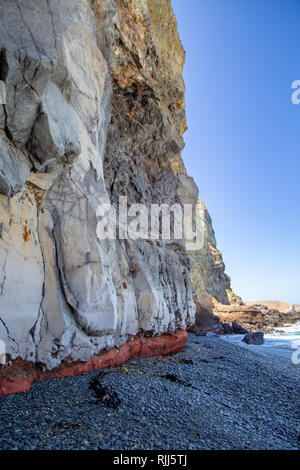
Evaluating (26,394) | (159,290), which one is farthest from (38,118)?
(159,290)

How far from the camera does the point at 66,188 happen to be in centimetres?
545

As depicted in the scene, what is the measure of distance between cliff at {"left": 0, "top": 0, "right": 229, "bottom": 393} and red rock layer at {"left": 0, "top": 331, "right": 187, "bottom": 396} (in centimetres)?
3

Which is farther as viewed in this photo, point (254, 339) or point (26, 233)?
point (254, 339)

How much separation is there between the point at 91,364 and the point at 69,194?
389cm

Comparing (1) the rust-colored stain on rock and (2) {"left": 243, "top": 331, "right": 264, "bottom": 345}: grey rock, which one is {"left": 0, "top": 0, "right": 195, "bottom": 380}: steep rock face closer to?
(1) the rust-colored stain on rock

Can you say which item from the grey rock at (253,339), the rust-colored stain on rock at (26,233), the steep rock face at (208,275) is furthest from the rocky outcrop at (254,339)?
the rust-colored stain on rock at (26,233)

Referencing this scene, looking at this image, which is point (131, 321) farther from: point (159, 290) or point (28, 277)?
point (28, 277)

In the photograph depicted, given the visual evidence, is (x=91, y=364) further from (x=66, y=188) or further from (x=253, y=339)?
(x=253, y=339)

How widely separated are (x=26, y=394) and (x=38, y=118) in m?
4.52

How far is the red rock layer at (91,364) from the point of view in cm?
373

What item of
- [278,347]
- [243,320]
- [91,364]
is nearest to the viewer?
[91,364]

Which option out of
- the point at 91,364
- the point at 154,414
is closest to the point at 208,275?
the point at 91,364

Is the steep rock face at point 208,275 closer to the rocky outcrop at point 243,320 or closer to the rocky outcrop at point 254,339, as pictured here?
the rocky outcrop at point 243,320

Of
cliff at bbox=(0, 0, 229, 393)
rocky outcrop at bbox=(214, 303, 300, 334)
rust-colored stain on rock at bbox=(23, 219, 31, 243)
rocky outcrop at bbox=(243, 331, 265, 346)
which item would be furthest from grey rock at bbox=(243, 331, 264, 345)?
rust-colored stain on rock at bbox=(23, 219, 31, 243)
